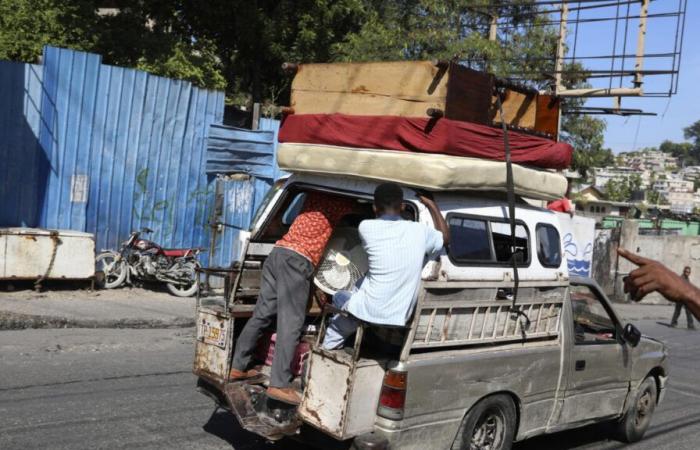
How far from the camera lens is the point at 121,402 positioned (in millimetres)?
6191

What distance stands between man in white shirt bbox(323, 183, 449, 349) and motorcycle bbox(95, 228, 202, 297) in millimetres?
7145

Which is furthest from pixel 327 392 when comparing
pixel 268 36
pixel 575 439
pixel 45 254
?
pixel 268 36

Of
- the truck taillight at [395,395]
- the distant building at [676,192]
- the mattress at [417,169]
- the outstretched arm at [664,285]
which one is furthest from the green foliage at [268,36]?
the distant building at [676,192]

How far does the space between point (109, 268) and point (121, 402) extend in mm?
5747

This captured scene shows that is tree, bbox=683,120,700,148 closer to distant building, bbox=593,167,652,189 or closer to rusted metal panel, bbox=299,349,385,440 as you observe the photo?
distant building, bbox=593,167,652,189

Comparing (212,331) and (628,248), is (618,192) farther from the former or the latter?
(212,331)

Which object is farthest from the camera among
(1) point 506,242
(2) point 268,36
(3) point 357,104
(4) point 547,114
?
(2) point 268,36

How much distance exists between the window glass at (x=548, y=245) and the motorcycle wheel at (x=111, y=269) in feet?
26.2

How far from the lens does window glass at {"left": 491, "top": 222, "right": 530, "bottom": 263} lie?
5.19 m

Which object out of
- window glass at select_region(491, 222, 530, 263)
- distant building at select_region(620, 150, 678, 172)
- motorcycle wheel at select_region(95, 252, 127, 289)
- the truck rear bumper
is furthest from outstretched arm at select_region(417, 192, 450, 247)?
distant building at select_region(620, 150, 678, 172)

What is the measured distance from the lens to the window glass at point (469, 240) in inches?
193

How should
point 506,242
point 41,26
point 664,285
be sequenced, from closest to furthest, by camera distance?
point 664,285
point 506,242
point 41,26

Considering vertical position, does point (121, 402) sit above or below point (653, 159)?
below

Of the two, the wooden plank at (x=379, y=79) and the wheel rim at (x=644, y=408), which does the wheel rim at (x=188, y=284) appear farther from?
the wheel rim at (x=644, y=408)
